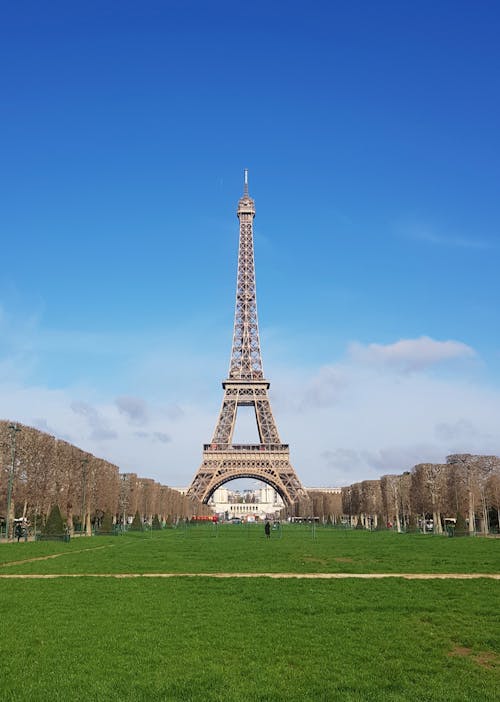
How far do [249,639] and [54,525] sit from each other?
40177mm

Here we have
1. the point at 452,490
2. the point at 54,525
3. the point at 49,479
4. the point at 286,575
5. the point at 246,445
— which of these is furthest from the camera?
the point at 246,445

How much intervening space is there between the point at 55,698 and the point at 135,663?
5.62ft

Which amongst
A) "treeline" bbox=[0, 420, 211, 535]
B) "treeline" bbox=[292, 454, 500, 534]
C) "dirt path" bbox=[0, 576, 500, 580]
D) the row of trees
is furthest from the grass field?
the row of trees

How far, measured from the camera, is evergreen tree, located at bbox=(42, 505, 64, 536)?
47938mm

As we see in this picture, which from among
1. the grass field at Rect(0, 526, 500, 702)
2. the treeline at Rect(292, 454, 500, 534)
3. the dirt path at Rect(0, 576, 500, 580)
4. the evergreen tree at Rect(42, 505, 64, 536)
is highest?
the treeline at Rect(292, 454, 500, 534)

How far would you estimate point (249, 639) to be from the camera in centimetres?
1135

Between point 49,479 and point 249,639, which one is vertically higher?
point 49,479

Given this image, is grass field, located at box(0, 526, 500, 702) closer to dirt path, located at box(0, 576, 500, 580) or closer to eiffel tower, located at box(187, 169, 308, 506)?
dirt path, located at box(0, 576, 500, 580)

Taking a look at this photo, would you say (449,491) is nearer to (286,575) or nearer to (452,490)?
→ (452,490)

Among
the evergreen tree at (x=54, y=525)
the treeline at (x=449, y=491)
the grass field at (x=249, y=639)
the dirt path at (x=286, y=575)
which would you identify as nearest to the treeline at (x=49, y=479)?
the evergreen tree at (x=54, y=525)

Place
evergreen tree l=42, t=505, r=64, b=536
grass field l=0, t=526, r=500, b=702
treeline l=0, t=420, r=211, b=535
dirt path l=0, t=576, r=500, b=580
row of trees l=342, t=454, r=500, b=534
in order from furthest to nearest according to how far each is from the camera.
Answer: row of trees l=342, t=454, r=500, b=534 < treeline l=0, t=420, r=211, b=535 < evergreen tree l=42, t=505, r=64, b=536 < dirt path l=0, t=576, r=500, b=580 < grass field l=0, t=526, r=500, b=702

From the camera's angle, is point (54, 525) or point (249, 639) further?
point (54, 525)

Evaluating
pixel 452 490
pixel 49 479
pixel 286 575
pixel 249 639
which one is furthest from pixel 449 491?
pixel 249 639

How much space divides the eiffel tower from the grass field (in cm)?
7676
